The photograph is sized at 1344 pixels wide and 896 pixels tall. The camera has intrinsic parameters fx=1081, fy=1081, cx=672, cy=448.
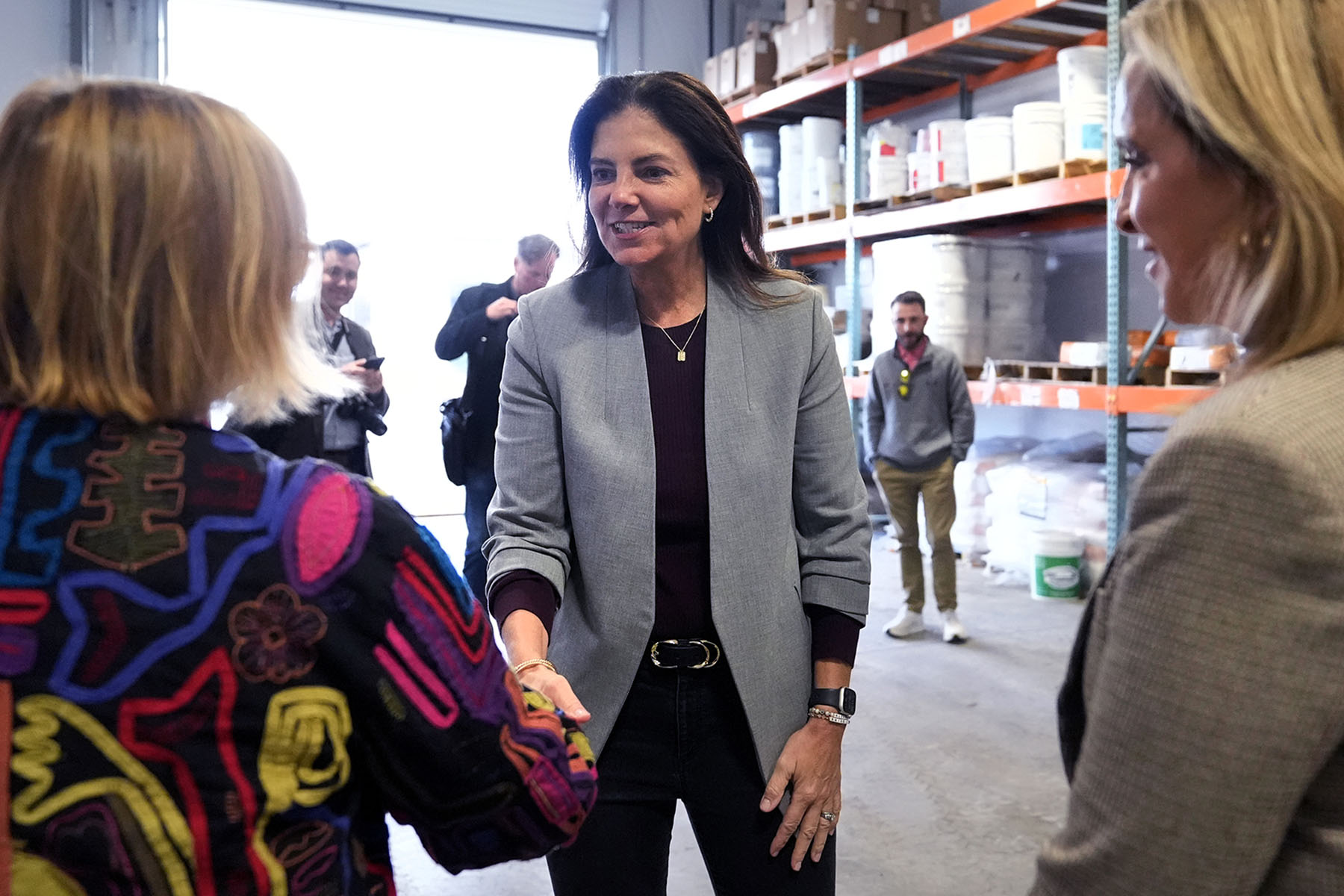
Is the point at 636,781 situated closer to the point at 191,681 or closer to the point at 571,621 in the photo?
the point at 571,621

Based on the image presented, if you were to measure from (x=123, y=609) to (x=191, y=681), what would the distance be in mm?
72

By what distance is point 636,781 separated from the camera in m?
1.47

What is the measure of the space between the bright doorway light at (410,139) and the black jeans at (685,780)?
715 cm

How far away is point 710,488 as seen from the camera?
4.84ft

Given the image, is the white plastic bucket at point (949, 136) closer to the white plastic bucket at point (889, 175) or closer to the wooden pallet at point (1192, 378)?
the white plastic bucket at point (889, 175)

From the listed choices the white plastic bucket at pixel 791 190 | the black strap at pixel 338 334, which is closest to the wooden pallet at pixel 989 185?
the white plastic bucket at pixel 791 190

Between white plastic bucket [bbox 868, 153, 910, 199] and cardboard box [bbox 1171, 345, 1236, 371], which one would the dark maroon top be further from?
white plastic bucket [bbox 868, 153, 910, 199]

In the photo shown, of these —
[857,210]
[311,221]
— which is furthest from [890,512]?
[311,221]

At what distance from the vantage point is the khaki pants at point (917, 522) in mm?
5449

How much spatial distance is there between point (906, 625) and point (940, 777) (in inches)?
72.0

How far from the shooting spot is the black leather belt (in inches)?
57.3

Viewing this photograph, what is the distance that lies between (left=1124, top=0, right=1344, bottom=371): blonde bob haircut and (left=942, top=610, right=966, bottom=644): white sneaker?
4.73 meters

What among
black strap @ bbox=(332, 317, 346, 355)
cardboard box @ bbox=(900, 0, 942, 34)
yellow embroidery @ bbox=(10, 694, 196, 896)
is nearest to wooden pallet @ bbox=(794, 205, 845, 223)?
cardboard box @ bbox=(900, 0, 942, 34)

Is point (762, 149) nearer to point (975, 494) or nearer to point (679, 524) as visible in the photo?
point (975, 494)
